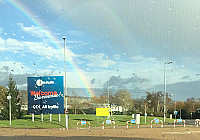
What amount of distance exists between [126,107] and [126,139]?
47.8m

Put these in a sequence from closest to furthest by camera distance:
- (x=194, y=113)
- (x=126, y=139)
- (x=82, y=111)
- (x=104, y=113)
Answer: (x=126, y=139)
(x=104, y=113)
(x=82, y=111)
(x=194, y=113)

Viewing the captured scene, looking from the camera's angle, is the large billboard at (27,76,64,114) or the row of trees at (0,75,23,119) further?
the row of trees at (0,75,23,119)

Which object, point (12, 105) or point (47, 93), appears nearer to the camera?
point (47, 93)

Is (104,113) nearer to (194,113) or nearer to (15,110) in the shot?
(15,110)

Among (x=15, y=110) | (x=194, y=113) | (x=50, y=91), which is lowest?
(x=194, y=113)

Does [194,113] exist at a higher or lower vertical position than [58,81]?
lower

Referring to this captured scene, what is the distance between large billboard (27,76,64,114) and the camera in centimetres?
3534

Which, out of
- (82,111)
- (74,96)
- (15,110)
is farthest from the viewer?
(74,96)

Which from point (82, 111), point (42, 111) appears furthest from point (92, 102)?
point (42, 111)

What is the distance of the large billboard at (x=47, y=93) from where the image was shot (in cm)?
3534

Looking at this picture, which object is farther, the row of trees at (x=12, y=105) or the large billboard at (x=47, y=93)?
the row of trees at (x=12, y=105)

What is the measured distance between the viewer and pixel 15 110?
41.5 m

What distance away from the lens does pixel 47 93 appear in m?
35.6

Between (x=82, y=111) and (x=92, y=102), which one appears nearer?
Answer: (x=82, y=111)
